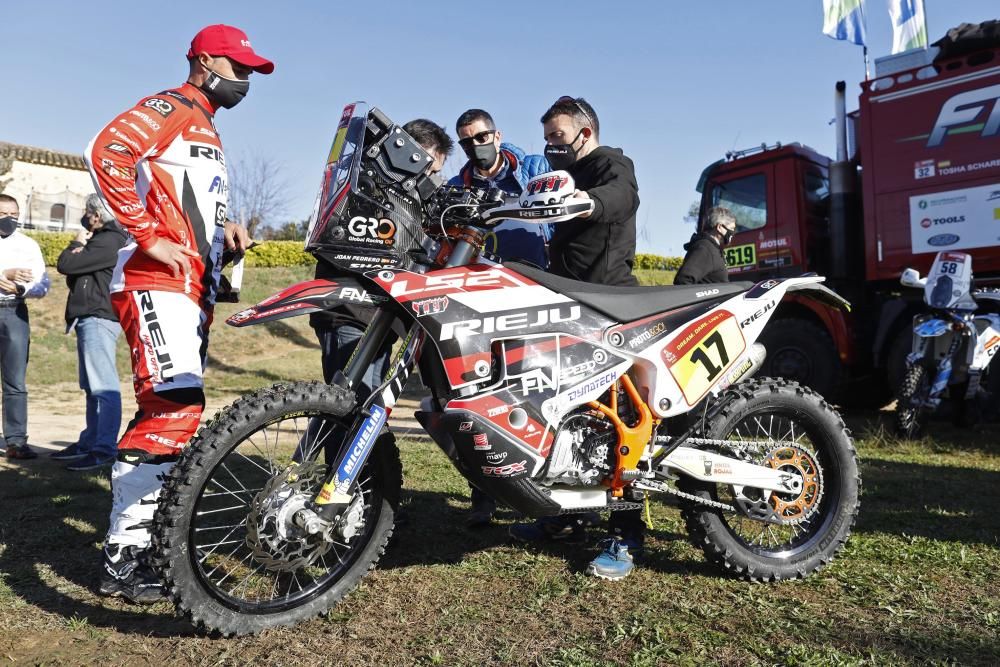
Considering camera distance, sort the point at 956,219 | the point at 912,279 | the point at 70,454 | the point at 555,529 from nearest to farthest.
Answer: the point at 555,529 < the point at 70,454 < the point at 912,279 < the point at 956,219

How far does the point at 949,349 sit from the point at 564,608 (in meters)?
5.17

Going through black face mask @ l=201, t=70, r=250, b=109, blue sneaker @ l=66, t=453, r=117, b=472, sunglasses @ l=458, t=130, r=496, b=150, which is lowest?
blue sneaker @ l=66, t=453, r=117, b=472

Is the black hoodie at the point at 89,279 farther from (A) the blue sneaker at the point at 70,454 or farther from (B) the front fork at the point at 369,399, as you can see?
(B) the front fork at the point at 369,399

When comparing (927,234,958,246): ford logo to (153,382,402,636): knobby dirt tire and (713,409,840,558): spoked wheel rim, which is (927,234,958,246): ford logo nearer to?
(713,409,840,558): spoked wheel rim

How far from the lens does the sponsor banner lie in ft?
22.5

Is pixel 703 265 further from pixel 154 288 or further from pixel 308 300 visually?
pixel 154 288

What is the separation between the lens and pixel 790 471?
3203 mm

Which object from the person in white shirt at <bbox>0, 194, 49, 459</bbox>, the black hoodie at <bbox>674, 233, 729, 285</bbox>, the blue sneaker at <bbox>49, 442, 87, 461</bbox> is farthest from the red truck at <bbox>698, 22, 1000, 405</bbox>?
the person in white shirt at <bbox>0, 194, 49, 459</bbox>

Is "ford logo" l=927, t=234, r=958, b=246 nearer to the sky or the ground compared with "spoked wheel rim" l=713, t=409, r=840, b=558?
nearer to the sky

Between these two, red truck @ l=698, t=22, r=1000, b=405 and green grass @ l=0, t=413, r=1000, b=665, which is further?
red truck @ l=698, t=22, r=1000, b=405

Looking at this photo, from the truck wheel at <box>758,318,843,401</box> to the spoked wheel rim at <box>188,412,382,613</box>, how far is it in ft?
19.7

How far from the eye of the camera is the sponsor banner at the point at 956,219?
6871 mm

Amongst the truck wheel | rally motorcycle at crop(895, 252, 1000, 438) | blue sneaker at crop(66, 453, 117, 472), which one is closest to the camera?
blue sneaker at crop(66, 453, 117, 472)

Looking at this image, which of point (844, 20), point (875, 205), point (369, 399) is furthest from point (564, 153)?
point (844, 20)
